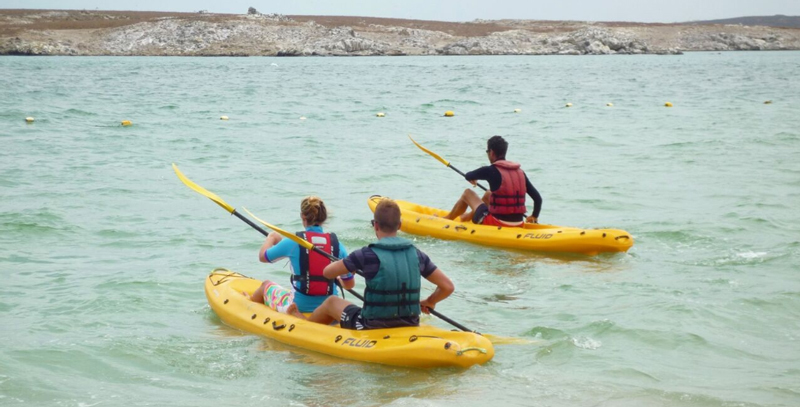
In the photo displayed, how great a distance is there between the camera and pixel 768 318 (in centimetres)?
725

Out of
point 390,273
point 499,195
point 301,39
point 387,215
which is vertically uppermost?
point 387,215

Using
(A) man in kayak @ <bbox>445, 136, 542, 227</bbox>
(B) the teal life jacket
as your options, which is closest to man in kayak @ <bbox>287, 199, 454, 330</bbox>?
(B) the teal life jacket

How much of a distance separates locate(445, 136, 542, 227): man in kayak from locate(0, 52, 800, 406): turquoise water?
21.6 inches

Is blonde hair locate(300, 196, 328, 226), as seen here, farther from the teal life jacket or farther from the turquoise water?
the turquoise water

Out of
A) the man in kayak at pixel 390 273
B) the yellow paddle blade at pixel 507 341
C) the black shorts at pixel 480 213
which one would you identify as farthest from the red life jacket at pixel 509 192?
the man in kayak at pixel 390 273

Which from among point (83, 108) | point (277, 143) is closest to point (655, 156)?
point (277, 143)

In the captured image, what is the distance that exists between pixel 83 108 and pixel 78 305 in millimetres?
19936

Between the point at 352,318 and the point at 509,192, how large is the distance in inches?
149

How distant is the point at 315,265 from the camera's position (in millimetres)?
6230

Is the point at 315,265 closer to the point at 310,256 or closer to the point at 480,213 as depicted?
A: the point at 310,256

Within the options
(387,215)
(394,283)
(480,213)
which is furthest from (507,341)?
(480,213)

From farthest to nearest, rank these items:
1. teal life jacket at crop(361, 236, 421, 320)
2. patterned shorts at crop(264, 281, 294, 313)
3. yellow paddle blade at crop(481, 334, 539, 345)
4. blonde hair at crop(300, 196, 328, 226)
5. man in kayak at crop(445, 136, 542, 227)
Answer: man in kayak at crop(445, 136, 542, 227) < patterned shorts at crop(264, 281, 294, 313) < yellow paddle blade at crop(481, 334, 539, 345) < blonde hair at crop(300, 196, 328, 226) < teal life jacket at crop(361, 236, 421, 320)

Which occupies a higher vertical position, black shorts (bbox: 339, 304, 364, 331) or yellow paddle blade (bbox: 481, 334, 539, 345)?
black shorts (bbox: 339, 304, 364, 331)

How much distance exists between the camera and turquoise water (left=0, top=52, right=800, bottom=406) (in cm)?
588
